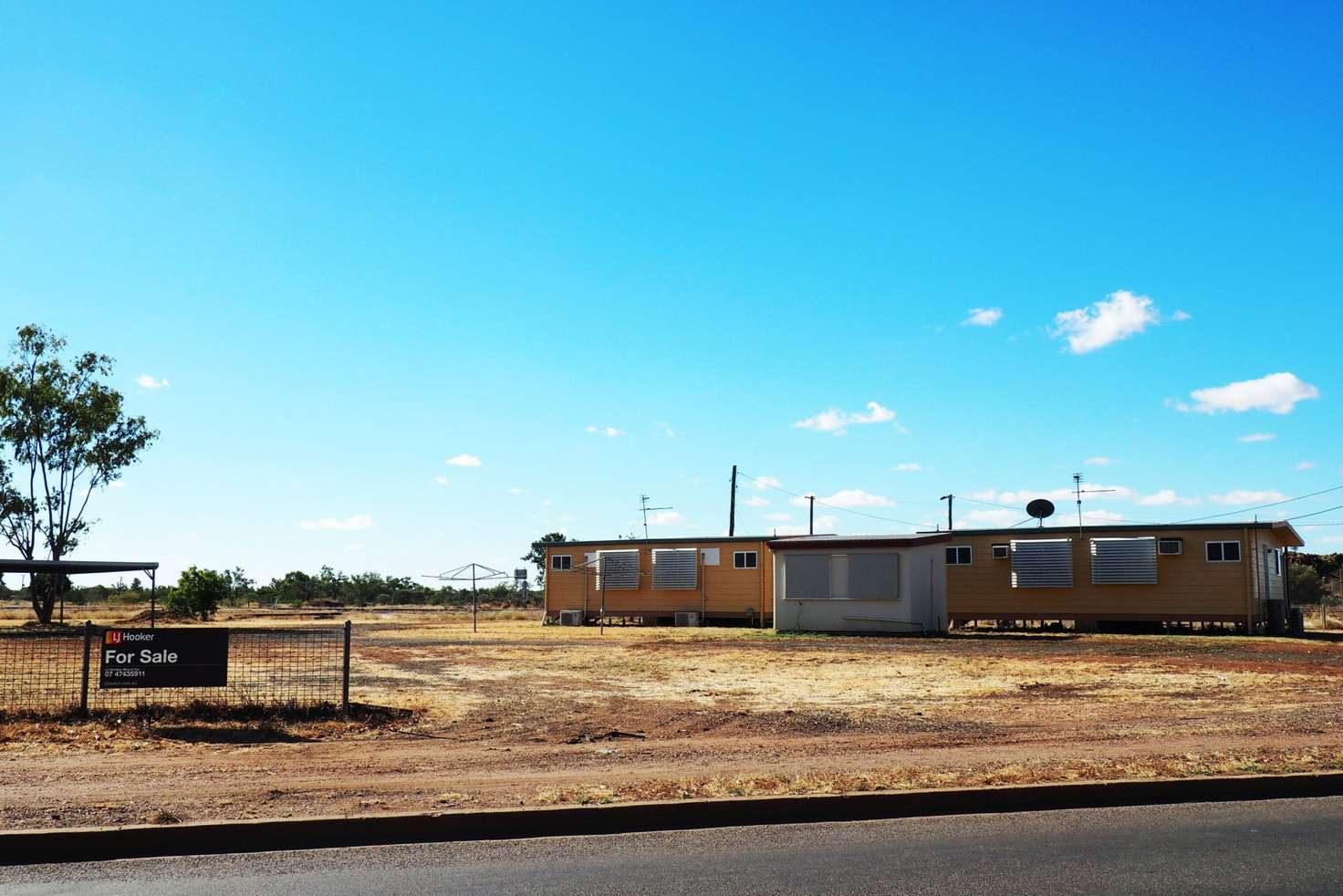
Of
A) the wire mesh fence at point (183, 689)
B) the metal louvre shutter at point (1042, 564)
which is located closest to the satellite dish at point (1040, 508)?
the metal louvre shutter at point (1042, 564)

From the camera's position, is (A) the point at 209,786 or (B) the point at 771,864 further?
(A) the point at 209,786

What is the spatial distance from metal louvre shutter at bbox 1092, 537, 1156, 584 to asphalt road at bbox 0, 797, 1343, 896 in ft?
87.2

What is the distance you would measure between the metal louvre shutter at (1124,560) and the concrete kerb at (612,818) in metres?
A: 25.4

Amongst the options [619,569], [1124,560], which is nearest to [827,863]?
[1124,560]

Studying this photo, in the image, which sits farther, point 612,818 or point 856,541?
point 856,541

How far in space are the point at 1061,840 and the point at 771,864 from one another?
207 cm

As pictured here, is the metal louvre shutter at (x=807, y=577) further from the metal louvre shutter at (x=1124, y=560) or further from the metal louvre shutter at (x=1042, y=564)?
the metal louvre shutter at (x=1124, y=560)

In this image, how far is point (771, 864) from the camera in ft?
22.3

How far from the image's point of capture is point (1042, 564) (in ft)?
112

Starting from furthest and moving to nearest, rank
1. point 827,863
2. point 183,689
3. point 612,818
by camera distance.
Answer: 1. point 183,689
2. point 612,818
3. point 827,863

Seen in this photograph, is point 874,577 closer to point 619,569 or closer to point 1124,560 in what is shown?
point 1124,560

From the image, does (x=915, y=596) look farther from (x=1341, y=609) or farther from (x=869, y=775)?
(x=1341, y=609)

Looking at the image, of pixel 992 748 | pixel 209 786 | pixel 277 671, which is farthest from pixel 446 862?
pixel 277 671

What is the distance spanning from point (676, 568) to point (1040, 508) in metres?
12.9
